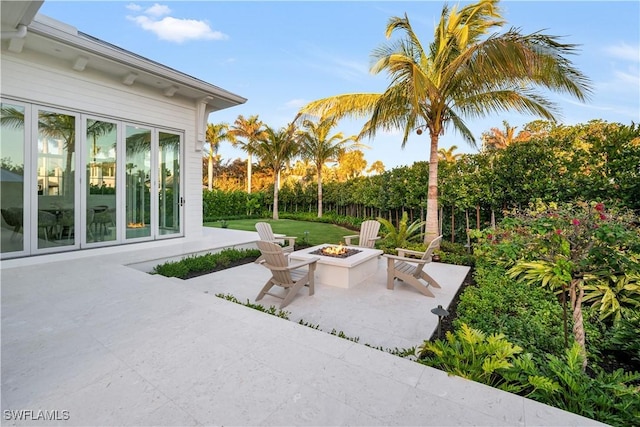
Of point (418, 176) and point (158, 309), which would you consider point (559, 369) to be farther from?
point (418, 176)

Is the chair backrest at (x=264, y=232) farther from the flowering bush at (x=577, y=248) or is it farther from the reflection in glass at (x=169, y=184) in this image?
the flowering bush at (x=577, y=248)

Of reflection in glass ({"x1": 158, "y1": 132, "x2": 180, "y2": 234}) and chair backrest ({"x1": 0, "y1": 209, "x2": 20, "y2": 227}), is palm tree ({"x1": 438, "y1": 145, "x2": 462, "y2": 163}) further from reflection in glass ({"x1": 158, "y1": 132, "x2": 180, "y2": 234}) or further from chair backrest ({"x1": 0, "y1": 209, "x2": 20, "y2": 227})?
chair backrest ({"x1": 0, "y1": 209, "x2": 20, "y2": 227})

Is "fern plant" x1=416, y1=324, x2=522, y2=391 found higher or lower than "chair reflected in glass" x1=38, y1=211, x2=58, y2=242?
lower

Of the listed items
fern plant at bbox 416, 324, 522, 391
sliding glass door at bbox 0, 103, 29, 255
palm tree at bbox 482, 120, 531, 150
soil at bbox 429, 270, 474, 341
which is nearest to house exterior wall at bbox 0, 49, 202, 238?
sliding glass door at bbox 0, 103, 29, 255

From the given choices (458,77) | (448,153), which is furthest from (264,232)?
(448,153)

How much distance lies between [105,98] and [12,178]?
2.20 m

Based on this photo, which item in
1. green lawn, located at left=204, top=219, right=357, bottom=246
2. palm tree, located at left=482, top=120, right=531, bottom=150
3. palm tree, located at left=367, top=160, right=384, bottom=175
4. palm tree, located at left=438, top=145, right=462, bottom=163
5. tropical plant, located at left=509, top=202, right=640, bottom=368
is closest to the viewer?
tropical plant, located at left=509, top=202, right=640, bottom=368

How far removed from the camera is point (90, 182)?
5.84 metres

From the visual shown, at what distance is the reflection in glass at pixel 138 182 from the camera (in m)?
6.48

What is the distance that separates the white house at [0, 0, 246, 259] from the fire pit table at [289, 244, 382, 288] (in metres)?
3.98

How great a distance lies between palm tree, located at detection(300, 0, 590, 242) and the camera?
5.80 metres

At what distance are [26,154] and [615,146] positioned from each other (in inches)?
420

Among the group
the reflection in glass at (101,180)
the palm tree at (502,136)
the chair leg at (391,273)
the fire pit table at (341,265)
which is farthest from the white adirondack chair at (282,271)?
the palm tree at (502,136)

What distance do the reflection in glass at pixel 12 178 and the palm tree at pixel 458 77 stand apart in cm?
667
